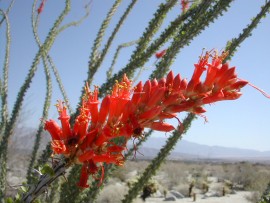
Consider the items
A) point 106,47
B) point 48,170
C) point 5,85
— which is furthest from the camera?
point 5,85

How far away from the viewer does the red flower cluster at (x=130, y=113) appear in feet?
4.59

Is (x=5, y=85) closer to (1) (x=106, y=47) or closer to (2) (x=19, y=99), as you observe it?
(2) (x=19, y=99)

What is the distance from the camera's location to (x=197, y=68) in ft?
5.37

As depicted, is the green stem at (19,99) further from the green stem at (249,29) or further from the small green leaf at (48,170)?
the small green leaf at (48,170)

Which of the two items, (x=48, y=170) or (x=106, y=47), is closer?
(x=48, y=170)

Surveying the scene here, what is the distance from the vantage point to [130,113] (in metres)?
1.43

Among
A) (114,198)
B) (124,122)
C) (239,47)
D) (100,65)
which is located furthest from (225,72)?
(114,198)

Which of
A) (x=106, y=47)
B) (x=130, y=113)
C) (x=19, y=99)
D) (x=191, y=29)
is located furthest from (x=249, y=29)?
(x=19, y=99)

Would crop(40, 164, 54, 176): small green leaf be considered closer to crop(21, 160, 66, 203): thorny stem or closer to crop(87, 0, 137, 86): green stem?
crop(21, 160, 66, 203): thorny stem

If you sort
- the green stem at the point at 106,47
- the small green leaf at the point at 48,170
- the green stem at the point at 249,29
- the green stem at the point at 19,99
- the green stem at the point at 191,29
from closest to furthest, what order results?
the small green leaf at the point at 48,170, the green stem at the point at 191,29, the green stem at the point at 249,29, the green stem at the point at 106,47, the green stem at the point at 19,99

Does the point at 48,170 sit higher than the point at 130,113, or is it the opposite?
the point at 130,113

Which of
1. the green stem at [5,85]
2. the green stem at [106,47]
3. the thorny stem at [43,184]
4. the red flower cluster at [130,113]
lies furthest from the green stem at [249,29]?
the green stem at [5,85]

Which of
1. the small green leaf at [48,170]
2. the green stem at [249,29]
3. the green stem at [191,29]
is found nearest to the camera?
the small green leaf at [48,170]

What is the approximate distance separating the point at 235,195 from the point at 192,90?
63.1 ft
